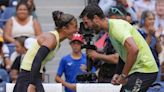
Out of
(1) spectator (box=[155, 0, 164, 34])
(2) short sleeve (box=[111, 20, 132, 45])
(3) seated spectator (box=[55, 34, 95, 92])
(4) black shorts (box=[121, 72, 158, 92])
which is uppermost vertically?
(2) short sleeve (box=[111, 20, 132, 45])

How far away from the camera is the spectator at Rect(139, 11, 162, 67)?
9883 millimetres

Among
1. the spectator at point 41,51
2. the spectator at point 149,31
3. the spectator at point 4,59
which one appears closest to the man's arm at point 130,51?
the spectator at point 41,51

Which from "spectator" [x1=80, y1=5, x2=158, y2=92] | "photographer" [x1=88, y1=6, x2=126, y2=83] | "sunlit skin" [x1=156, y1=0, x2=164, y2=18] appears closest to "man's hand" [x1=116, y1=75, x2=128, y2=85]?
"spectator" [x1=80, y1=5, x2=158, y2=92]

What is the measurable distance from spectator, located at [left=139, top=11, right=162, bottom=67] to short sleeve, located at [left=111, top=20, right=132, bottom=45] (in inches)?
94.2

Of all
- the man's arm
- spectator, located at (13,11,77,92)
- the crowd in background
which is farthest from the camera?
the crowd in background

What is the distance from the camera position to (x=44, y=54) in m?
7.43

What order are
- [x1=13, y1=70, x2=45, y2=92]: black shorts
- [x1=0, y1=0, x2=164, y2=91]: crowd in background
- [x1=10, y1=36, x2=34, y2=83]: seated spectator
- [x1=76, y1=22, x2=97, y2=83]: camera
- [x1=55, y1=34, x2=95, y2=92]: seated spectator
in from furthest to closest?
1. [x1=55, y1=34, x2=95, y2=92]: seated spectator
2. [x1=10, y1=36, x2=34, y2=83]: seated spectator
3. [x1=0, y1=0, x2=164, y2=91]: crowd in background
4. [x1=76, y1=22, x2=97, y2=83]: camera
5. [x1=13, y1=70, x2=45, y2=92]: black shorts

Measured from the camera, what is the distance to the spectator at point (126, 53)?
7316mm

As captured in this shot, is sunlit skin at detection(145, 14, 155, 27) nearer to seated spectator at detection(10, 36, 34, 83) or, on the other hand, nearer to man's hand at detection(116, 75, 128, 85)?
seated spectator at detection(10, 36, 34, 83)

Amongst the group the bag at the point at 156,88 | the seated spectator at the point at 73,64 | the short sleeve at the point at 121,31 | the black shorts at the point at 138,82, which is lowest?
the bag at the point at 156,88

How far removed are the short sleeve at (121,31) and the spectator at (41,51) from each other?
569mm

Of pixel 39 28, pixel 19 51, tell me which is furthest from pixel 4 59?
pixel 39 28

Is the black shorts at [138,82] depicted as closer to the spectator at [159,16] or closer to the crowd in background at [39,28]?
the crowd in background at [39,28]

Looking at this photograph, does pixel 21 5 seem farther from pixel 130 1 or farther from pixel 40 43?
pixel 40 43
